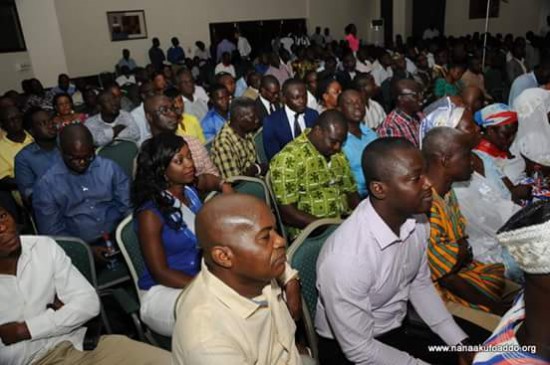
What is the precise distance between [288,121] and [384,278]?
8.69 feet

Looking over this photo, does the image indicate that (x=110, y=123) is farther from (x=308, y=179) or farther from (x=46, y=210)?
(x=308, y=179)

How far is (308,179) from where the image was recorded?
2.91 m

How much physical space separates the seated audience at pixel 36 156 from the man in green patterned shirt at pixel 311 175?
2.13 m

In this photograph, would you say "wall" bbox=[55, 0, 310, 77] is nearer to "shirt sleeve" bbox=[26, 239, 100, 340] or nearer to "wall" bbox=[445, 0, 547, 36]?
"wall" bbox=[445, 0, 547, 36]

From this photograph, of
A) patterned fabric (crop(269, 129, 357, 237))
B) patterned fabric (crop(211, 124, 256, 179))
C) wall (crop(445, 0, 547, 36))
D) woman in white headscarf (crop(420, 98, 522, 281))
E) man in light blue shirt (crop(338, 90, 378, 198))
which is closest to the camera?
woman in white headscarf (crop(420, 98, 522, 281))

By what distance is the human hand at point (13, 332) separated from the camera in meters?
1.74

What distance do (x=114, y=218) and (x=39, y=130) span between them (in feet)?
4.28

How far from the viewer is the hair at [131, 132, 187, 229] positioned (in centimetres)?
218

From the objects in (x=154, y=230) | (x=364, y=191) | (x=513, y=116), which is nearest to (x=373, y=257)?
(x=154, y=230)

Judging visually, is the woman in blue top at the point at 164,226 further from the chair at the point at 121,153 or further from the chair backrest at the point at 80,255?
the chair at the point at 121,153

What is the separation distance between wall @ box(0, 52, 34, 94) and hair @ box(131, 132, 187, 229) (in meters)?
8.47

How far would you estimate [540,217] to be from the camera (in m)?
1.03

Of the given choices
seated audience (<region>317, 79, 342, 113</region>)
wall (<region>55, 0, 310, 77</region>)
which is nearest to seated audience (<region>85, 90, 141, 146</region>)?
seated audience (<region>317, 79, 342, 113</region>)

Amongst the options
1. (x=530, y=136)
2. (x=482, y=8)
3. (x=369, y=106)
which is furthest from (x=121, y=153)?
(x=482, y=8)
